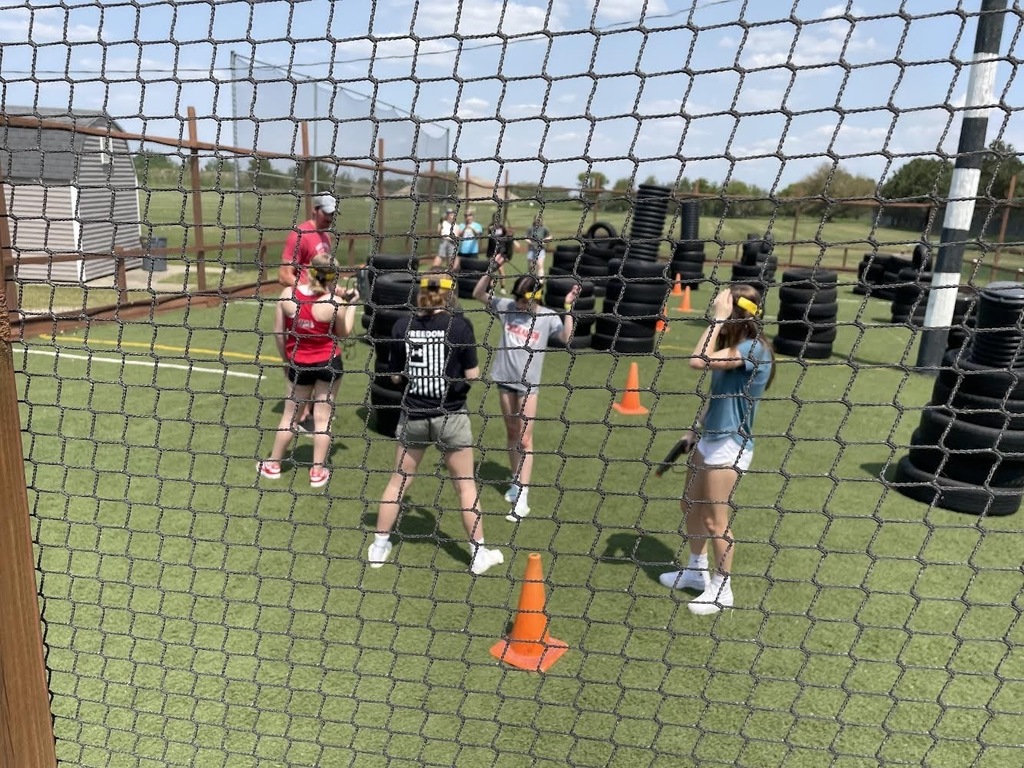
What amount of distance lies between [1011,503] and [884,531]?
34.8 inches

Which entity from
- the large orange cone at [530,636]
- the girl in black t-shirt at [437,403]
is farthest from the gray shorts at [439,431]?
the large orange cone at [530,636]

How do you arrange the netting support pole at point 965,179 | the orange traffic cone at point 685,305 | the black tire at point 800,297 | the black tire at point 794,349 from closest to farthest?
the netting support pole at point 965,179 < the black tire at point 800,297 < the black tire at point 794,349 < the orange traffic cone at point 685,305

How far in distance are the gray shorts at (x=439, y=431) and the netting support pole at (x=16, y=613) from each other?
1742mm

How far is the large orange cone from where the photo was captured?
303 cm

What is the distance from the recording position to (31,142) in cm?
1059

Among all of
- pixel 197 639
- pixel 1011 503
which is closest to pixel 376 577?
pixel 197 639

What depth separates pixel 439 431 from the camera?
356 centimetres

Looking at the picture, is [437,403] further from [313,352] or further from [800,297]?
[800,297]

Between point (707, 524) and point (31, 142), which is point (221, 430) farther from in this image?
point (31, 142)

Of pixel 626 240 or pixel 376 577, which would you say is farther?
pixel 376 577

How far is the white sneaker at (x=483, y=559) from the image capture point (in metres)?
3.67

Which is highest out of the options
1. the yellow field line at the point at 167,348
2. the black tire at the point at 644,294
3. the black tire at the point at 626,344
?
the black tire at the point at 644,294

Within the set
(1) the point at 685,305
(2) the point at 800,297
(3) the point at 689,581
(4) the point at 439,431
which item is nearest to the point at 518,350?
(4) the point at 439,431

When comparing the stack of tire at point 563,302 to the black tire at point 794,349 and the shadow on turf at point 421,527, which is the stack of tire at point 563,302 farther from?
the shadow on turf at point 421,527
